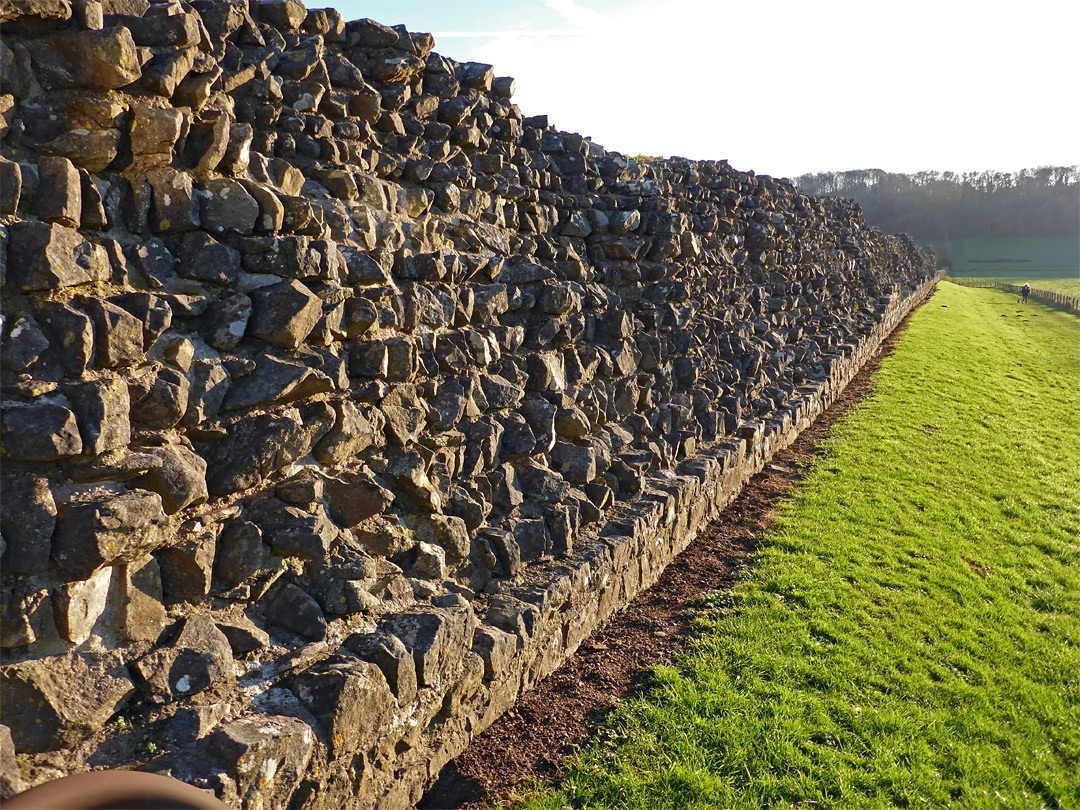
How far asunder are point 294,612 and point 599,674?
2.44m

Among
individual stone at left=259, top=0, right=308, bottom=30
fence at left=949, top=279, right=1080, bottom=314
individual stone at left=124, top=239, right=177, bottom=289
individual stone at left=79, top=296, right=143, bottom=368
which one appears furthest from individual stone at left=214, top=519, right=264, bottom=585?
fence at left=949, top=279, right=1080, bottom=314

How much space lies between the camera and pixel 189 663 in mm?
3104

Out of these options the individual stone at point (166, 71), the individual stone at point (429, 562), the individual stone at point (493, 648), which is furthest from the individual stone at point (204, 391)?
the individual stone at point (493, 648)

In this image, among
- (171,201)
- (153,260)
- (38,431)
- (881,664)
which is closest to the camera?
(38,431)

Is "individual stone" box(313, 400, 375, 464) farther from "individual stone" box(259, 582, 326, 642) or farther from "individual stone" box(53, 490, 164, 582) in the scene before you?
"individual stone" box(53, 490, 164, 582)

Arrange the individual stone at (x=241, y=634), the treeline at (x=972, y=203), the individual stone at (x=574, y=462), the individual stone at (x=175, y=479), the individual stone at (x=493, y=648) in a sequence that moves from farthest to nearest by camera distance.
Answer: the treeline at (x=972, y=203)
the individual stone at (x=574, y=462)
the individual stone at (x=493, y=648)
the individual stone at (x=241, y=634)
the individual stone at (x=175, y=479)

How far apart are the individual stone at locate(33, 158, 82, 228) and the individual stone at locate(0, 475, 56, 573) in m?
A: 1.19

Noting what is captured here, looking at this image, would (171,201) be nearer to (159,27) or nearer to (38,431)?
(159,27)

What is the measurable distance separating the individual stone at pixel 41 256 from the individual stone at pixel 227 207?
81 centimetres

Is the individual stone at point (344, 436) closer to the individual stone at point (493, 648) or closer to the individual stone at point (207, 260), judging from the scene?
the individual stone at point (207, 260)

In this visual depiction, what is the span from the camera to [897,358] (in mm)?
19203

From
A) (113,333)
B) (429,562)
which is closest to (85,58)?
(113,333)

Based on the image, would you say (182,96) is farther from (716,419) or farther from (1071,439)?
(1071,439)

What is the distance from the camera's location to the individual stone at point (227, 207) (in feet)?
12.4
